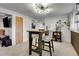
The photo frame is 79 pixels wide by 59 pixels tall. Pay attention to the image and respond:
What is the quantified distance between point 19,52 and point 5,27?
0.59 metres

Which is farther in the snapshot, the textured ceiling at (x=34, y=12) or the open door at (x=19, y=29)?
the open door at (x=19, y=29)

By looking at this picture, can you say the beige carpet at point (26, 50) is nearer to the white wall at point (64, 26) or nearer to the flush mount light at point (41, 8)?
the white wall at point (64, 26)

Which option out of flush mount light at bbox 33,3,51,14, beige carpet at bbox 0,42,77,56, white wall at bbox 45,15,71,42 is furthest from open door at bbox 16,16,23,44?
white wall at bbox 45,15,71,42

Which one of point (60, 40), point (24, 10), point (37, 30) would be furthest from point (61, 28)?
point (24, 10)

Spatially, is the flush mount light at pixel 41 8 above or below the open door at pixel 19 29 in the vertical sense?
above

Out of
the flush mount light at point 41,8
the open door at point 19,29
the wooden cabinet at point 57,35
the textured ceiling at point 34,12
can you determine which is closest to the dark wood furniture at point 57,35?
the wooden cabinet at point 57,35

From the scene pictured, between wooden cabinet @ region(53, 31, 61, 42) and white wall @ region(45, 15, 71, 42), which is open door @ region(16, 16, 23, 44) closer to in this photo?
white wall @ region(45, 15, 71, 42)

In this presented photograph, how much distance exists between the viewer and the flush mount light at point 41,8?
1906 millimetres

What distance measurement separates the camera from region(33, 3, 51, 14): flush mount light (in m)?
1.91

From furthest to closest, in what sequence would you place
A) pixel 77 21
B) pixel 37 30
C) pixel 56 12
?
pixel 77 21
pixel 37 30
pixel 56 12

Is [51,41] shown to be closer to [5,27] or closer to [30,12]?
[30,12]

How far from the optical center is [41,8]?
6.32 ft

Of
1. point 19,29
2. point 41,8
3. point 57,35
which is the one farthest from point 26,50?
point 41,8

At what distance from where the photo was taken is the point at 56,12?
1970 millimetres
